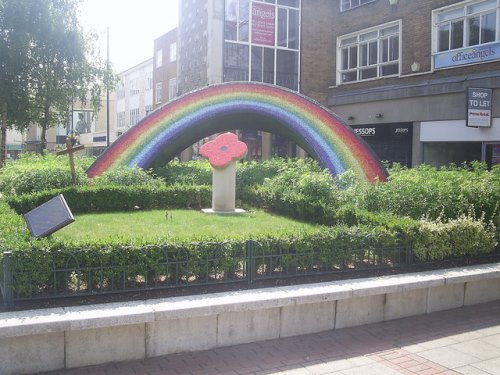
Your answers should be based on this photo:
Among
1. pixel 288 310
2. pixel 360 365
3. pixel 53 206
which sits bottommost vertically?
pixel 360 365

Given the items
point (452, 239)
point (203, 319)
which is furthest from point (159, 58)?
point (203, 319)

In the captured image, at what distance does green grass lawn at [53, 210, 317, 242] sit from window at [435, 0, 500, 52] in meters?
14.3

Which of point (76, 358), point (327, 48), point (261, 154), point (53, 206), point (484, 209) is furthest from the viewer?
point (261, 154)

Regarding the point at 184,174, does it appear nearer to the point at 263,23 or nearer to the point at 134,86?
the point at 263,23

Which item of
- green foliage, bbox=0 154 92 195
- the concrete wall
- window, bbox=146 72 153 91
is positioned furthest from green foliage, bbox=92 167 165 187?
window, bbox=146 72 153 91

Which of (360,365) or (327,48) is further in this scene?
(327,48)

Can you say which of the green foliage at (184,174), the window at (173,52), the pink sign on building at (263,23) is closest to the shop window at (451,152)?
the green foliage at (184,174)

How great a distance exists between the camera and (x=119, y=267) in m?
5.74

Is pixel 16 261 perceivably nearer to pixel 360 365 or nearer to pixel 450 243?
pixel 360 365

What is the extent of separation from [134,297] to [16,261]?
1281 mm

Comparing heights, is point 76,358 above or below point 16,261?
below

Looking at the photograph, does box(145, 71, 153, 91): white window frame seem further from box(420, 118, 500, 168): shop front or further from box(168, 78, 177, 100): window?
box(420, 118, 500, 168): shop front

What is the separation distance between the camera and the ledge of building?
20.9m


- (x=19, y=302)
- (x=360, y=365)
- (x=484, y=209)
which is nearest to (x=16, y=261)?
(x=19, y=302)
